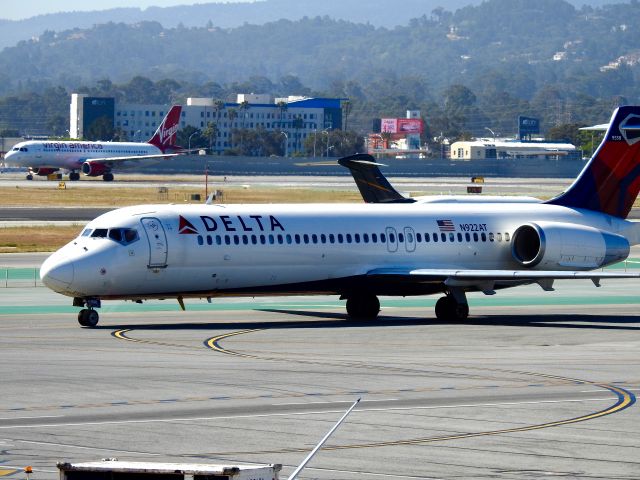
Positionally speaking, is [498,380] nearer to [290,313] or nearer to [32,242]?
[290,313]

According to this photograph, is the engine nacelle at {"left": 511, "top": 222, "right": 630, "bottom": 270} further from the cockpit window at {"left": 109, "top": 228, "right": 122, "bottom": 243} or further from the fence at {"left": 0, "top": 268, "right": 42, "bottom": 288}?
the fence at {"left": 0, "top": 268, "right": 42, "bottom": 288}

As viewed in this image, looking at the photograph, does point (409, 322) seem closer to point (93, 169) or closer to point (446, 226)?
point (446, 226)

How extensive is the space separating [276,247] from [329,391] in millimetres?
13278

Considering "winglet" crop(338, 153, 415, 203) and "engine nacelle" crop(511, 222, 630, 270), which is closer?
"engine nacelle" crop(511, 222, 630, 270)

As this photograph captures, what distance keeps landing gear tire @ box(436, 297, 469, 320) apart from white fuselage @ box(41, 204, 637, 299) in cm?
112

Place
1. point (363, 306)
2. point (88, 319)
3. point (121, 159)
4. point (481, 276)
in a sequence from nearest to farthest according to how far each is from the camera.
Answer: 1. point (88, 319)
2. point (481, 276)
3. point (363, 306)
4. point (121, 159)

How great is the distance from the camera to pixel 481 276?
4028cm

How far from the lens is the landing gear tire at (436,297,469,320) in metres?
41.1

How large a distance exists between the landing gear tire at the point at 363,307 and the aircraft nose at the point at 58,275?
9.15 metres

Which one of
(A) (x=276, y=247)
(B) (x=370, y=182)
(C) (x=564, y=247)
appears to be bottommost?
(C) (x=564, y=247)

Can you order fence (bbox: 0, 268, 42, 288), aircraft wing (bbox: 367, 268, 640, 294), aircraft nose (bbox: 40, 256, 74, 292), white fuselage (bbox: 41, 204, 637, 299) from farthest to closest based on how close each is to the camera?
fence (bbox: 0, 268, 42, 288), aircraft wing (bbox: 367, 268, 640, 294), white fuselage (bbox: 41, 204, 637, 299), aircraft nose (bbox: 40, 256, 74, 292)

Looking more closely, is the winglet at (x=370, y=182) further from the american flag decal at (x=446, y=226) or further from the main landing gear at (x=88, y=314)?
the main landing gear at (x=88, y=314)

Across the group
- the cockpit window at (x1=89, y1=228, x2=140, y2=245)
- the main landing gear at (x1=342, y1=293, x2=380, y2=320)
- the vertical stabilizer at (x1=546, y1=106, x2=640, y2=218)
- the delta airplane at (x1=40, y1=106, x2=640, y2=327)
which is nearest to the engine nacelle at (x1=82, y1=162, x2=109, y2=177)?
the delta airplane at (x1=40, y1=106, x2=640, y2=327)

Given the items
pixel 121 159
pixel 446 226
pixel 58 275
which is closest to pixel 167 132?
pixel 121 159
